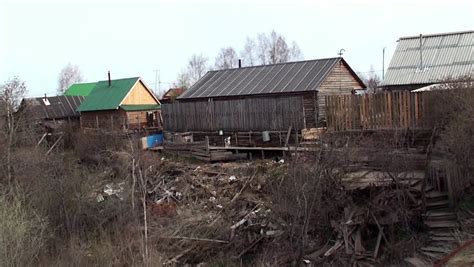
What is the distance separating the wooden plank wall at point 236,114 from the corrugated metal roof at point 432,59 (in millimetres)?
11047

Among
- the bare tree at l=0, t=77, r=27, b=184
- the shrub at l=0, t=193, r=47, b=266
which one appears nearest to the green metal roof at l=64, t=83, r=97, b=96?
the bare tree at l=0, t=77, r=27, b=184

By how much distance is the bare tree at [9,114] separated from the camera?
19891 mm

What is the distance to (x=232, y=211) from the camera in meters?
20.2

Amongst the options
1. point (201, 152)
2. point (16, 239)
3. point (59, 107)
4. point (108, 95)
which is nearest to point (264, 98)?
point (201, 152)

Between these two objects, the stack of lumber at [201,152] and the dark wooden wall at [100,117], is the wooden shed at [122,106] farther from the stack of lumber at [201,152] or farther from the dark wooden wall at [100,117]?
the stack of lumber at [201,152]

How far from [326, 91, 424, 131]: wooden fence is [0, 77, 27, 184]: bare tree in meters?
13.3

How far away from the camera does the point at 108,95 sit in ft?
153

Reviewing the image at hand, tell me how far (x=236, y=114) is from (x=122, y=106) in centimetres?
1807

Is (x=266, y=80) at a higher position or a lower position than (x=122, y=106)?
higher

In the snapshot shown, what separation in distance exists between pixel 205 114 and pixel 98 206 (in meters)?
11.8

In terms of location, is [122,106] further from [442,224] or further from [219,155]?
[442,224]

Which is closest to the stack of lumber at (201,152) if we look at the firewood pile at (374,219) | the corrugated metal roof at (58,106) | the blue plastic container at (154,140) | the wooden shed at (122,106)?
the blue plastic container at (154,140)

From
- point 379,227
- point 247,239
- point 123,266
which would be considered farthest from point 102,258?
point 379,227

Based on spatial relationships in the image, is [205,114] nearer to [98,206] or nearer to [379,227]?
[98,206]
